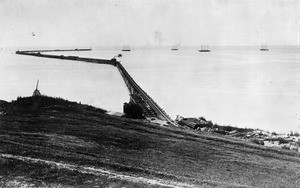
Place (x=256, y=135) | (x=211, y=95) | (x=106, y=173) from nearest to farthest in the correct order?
(x=106, y=173)
(x=256, y=135)
(x=211, y=95)

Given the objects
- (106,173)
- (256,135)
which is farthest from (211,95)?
(106,173)

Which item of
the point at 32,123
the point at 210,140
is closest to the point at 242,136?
the point at 210,140

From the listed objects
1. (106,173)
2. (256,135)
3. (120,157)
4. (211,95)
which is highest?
(211,95)

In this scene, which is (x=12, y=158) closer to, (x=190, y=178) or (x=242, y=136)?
(x=190, y=178)

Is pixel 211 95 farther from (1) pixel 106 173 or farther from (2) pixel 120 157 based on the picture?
(1) pixel 106 173

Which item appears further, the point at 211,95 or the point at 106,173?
the point at 211,95

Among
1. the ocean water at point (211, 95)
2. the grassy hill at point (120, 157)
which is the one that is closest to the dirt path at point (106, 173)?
the grassy hill at point (120, 157)

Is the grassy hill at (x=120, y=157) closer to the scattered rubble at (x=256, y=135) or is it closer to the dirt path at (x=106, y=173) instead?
the dirt path at (x=106, y=173)

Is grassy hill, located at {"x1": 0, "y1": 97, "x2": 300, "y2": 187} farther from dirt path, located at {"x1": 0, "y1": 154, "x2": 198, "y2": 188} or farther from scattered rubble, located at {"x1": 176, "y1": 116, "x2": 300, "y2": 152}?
scattered rubble, located at {"x1": 176, "y1": 116, "x2": 300, "y2": 152}

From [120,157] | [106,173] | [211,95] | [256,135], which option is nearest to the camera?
[106,173]
